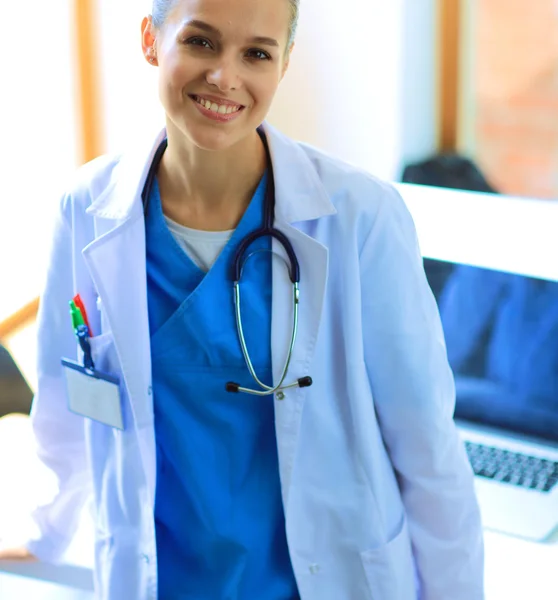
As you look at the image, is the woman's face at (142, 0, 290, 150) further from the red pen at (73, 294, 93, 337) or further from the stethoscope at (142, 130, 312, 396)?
the red pen at (73, 294, 93, 337)

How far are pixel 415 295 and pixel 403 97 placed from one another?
0.88m

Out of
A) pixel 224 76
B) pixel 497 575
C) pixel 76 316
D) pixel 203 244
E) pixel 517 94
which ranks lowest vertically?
pixel 497 575

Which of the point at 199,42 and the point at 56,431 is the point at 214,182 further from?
the point at 56,431

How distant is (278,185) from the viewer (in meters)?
1.22

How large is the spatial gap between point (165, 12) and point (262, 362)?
0.45 meters

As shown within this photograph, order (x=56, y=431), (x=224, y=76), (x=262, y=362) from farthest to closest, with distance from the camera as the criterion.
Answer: (x=56, y=431) → (x=262, y=362) → (x=224, y=76)

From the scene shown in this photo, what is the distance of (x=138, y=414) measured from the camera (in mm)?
1255

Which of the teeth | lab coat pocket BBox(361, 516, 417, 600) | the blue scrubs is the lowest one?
lab coat pocket BBox(361, 516, 417, 600)

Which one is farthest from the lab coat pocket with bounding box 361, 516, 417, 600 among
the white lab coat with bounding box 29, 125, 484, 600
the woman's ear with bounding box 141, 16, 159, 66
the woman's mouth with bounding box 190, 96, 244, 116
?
the woman's ear with bounding box 141, 16, 159, 66

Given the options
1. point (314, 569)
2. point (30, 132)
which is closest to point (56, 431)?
point (314, 569)

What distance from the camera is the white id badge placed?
129cm

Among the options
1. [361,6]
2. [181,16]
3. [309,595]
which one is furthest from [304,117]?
[309,595]

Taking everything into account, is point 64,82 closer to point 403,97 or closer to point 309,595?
point 403,97

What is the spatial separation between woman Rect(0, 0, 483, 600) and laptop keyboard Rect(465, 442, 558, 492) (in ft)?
1.47
